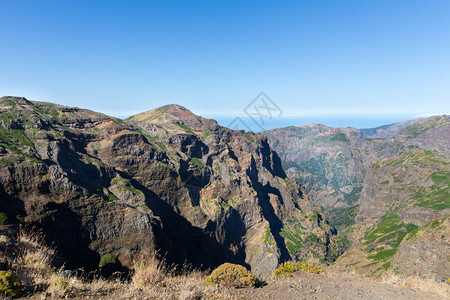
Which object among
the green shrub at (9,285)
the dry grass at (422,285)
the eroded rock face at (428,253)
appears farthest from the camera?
the eroded rock face at (428,253)

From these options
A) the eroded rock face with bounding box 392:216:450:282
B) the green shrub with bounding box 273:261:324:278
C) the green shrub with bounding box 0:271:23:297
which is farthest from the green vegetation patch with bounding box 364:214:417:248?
the green shrub with bounding box 0:271:23:297

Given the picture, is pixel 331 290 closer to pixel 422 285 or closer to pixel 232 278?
pixel 232 278

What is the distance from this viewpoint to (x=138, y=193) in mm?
111062

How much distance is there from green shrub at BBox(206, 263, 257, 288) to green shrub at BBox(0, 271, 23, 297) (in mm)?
7507

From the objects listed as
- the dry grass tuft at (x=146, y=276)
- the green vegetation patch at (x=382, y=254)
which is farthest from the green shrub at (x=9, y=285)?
the green vegetation patch at (x=382, y=254)

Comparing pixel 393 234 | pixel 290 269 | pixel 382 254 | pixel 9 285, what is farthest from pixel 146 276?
pixel 393 234

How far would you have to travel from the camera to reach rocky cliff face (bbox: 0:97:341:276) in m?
81.7

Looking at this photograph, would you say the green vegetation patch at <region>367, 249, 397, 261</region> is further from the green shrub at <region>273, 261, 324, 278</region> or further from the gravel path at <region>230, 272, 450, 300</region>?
the gravel path at <region>230, 272, 450, 300</region>

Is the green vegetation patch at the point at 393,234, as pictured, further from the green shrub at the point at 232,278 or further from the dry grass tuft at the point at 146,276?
the dry grass tuft at the point at 146,276

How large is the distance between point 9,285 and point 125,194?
10669 centimetres

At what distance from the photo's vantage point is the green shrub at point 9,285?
770cm

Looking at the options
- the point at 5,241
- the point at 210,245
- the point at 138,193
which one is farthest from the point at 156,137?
the point at 5,241

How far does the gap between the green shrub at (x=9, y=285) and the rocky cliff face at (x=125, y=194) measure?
38.6m

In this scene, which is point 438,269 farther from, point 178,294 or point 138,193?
point 138,193
